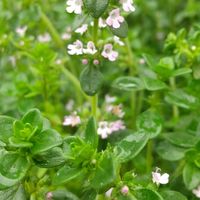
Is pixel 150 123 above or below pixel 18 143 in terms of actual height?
below

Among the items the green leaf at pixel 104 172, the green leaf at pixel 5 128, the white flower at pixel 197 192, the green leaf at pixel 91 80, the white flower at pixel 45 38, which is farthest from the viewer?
the white flower at pixel 45 38

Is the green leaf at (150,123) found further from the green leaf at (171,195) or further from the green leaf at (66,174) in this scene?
the green leaf at (66,174)

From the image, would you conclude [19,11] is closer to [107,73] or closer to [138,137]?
[107,73]

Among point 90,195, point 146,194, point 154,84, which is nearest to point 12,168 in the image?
point 90,195

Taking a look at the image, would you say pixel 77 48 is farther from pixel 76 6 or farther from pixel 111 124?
pixel 111 124

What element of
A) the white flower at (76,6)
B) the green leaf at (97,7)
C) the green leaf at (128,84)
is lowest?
the green leaf at (128,84)

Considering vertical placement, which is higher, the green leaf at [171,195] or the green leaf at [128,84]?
the green leaf at [128,84]

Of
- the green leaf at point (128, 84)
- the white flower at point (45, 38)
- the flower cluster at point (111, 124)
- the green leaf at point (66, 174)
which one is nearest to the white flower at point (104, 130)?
the flower cluster at point (111, 124)
